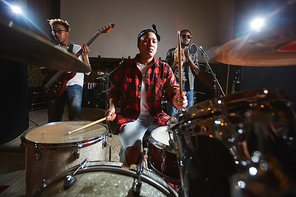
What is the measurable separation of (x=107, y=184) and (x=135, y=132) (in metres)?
0.65

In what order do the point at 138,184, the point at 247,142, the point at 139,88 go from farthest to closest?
the point at 139,88, the point at 138,184, the point at 247,142

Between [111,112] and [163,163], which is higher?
[111,112]

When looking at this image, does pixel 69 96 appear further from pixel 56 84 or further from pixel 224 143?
pixel 224 143

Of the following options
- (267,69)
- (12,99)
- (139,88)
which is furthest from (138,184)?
(267,69)

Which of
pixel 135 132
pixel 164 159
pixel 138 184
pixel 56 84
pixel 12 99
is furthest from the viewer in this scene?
pixel 12 99

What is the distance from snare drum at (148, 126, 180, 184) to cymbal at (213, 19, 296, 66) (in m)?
0.62

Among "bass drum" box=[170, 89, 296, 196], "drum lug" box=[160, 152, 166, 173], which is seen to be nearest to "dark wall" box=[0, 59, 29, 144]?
"drum lug" box=[160, 152, 166, 173]

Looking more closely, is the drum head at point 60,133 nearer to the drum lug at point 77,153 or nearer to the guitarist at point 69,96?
the drum lug at point 77,153

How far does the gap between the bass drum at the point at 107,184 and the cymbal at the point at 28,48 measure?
0.46m

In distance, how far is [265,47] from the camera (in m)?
0.65

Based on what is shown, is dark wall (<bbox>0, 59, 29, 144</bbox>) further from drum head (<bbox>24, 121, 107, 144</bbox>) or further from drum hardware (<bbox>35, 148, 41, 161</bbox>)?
drum hardware (<bbox>35, 148, 41, 161</bbox>)

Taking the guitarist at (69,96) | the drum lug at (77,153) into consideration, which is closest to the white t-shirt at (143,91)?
the drum lug at (77,153)

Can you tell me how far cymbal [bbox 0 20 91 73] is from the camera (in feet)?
1.27

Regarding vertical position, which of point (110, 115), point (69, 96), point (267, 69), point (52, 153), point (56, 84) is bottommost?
point (52, 153)
